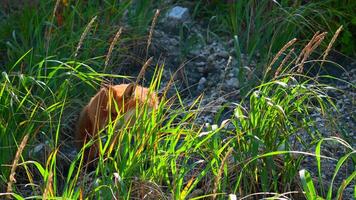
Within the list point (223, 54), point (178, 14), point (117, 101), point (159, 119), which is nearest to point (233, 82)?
point (223, 54)

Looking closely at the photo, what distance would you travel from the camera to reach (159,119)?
382 cm

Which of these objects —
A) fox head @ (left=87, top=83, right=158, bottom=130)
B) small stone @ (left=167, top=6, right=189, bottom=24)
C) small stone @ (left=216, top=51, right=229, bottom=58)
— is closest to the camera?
fox head @ (left=87, top=83, right=158, bottom=130)

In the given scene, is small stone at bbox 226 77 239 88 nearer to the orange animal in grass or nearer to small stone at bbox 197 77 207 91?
small stone at bbox 197 77 207 91

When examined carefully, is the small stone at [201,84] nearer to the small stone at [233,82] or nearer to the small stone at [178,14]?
the small stone at [233,82]

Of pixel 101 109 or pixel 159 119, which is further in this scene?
pixel 101 109

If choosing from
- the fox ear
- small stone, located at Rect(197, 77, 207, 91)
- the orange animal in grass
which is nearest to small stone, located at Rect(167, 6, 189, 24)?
small stone, located at Rect(197, 77, 207, 91)

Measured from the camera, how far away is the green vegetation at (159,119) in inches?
141

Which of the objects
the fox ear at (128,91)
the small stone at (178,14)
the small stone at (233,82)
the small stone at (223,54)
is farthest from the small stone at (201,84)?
the fox ear at (128,91)

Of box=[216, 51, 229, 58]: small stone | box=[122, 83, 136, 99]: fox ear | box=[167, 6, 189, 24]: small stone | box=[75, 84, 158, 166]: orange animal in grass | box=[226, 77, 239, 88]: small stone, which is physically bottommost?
box=[226, 77, 239, 88]: small stone

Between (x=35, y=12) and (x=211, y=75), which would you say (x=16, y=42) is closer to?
(x=35, y=12)

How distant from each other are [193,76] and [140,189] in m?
2.03

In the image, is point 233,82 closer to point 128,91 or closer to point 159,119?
point 128,91

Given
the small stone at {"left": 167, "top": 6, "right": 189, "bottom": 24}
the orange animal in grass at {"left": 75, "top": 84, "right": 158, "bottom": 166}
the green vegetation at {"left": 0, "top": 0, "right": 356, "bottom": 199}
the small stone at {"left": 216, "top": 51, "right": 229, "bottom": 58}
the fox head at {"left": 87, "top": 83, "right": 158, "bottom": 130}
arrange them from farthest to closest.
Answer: the small stone at {"left": 167, "top": 6, "right": 189, "bottom": 24}, the small stone at {"left": 216, "top": 51, "right": 229, "bottom": 58}, the orange animal in grass at {"left": 75, "top": 84, "right": 158, "bottom": 166}, the fox head at {"left": 87, "top": 83, "right": 158, "bottom": 130}, the green vegetation at {"left": 0, "top": 0, "right": 356, "bottom": 199}

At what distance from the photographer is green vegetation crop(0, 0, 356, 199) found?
359 centimetres
